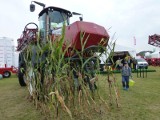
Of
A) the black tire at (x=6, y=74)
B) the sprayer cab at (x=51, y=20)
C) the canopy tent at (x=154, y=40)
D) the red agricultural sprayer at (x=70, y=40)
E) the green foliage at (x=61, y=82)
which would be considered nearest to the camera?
the green foliage at (x=61, y=82)

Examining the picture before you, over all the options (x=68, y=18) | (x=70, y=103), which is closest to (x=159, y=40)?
(x=68, y=18)

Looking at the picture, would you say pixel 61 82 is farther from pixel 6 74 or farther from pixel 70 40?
pixel 6 74

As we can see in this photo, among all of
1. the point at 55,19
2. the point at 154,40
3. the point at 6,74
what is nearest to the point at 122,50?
the point at 154,40

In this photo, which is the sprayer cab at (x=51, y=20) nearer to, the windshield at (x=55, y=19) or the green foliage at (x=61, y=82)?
the windshield at (x=55, y=19)

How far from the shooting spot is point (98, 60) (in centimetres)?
486

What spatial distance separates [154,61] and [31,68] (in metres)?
29.9

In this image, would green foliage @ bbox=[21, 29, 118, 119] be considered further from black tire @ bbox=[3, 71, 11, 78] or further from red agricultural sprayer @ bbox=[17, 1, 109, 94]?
black tire @ bbox=[3, 71, 11, 78]

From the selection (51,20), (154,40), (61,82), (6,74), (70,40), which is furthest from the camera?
(154,40)

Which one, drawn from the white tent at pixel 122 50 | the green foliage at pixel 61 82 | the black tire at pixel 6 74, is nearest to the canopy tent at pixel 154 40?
the white tent at pixel 122 50

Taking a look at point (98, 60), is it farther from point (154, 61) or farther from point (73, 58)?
point (154, 61)

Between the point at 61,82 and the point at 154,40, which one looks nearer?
the point at 61,82

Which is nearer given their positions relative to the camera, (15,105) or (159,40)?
(15,105)

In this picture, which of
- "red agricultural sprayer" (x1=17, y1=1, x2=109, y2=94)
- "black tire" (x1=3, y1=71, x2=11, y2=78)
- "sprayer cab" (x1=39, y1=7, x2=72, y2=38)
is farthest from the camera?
"black tire" (x1=3, y1=71, x2=11, y2=78)

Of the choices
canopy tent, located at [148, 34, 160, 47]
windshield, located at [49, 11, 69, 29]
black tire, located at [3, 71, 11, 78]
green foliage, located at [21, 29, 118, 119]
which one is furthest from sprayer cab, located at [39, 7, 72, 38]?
canopy tent, located at [148, 34, 160, 47]
